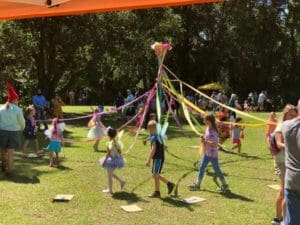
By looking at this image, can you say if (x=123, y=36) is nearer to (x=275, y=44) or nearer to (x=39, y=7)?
(x=275, y=44)

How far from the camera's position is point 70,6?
204cm

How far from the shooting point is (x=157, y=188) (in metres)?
8.33

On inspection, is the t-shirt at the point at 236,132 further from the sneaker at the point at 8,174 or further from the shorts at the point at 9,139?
the sneaker at the point at 8,174

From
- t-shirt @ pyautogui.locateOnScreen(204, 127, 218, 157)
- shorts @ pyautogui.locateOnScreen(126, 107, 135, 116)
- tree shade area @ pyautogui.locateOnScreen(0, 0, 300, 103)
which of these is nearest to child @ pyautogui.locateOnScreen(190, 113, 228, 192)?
t-shirt @ pyautogui.locateOnScreen(204, 127, 218, 157)

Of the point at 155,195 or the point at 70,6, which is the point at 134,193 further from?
the point at 70,6

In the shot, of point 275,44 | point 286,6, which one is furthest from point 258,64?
point 286,6

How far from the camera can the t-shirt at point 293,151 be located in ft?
13.8

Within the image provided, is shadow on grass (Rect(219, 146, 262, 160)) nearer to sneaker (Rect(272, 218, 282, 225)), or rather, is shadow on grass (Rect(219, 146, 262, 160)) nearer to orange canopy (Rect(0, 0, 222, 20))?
sneaker (Rect(272, 218, 282, 225))

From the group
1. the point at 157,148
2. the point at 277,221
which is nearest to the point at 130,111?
the point at 157,148

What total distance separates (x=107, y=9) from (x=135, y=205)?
19.9 feet

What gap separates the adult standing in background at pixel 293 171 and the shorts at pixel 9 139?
6995mm

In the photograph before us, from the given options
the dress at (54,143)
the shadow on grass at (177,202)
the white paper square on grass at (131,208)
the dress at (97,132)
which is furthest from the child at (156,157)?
the dress at (97,132)

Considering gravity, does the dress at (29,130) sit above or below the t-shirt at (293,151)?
below

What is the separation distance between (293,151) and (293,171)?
0.17 m
